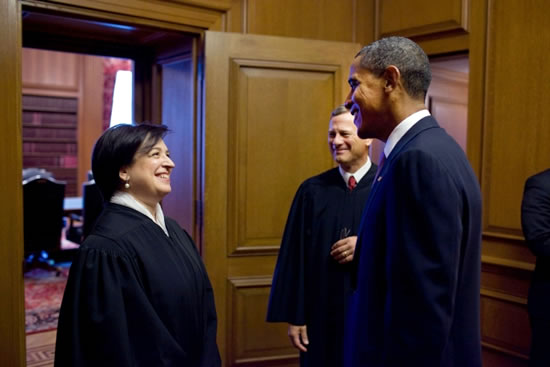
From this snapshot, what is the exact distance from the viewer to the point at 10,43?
2.49m

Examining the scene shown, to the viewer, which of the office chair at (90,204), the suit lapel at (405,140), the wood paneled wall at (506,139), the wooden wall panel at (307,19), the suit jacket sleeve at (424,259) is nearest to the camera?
the suit jacket sleeve at (424,259)

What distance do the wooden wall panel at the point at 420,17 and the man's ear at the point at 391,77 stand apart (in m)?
1.94

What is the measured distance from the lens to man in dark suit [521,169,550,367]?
2447mm

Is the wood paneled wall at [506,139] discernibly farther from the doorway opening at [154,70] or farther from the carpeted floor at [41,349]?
the carpeted floor at [41,349]

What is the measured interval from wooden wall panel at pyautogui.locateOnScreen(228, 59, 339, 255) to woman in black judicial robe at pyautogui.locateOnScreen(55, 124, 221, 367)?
42.1 inches

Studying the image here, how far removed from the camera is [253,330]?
10.4ft

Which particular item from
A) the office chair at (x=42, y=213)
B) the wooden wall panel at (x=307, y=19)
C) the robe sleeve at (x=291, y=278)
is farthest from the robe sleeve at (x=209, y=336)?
the office chair at (x=42, y=213)

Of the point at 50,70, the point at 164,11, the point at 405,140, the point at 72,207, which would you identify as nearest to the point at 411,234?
the point at 405,140

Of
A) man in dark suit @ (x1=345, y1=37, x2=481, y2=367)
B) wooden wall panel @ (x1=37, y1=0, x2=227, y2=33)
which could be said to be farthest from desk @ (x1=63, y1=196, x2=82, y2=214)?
man in dark suit @ (x1=345, y1=37, x2=481, y2=367)

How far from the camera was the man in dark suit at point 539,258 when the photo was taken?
2447 mm

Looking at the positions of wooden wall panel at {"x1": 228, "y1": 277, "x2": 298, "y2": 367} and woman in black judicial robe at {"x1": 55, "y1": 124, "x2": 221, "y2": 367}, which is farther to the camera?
wooden wall panel at {"x1": 228, "y1": 277, "x2": 298, "y2": 367}

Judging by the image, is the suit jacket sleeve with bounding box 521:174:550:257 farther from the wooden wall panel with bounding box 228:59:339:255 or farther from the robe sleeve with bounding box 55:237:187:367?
the robe sleeve with bounding box 55:237:187:367

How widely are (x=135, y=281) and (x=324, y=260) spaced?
101 centimetres

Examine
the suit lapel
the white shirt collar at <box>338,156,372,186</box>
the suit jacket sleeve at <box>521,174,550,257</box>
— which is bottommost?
the suit jacket sleeve at <box>521,174,550,257</box>
